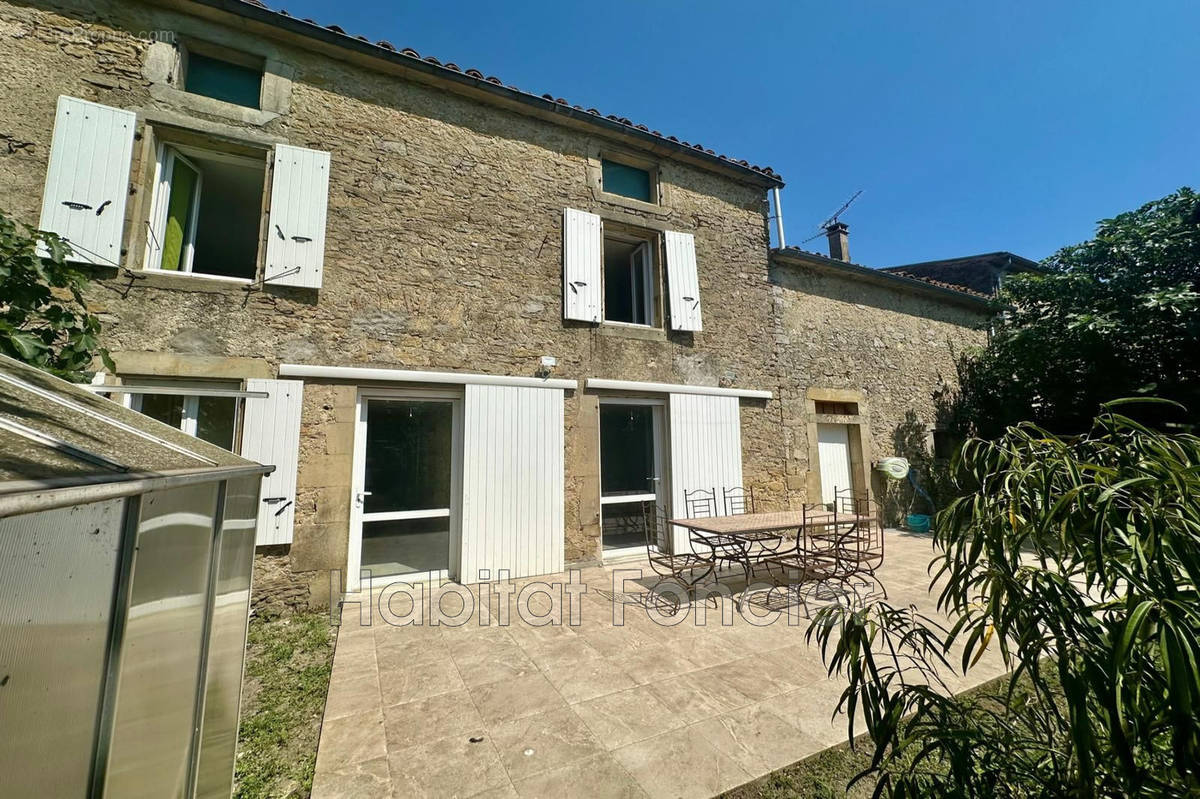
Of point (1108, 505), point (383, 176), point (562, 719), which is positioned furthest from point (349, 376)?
point (1108, 505)

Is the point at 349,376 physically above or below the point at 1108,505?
above

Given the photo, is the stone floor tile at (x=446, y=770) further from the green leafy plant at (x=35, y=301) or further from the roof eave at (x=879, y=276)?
the roof eave at (x=879, y=276)

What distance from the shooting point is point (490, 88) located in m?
5.56

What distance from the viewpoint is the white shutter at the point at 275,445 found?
13.8ft

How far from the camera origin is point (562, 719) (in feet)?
8.12

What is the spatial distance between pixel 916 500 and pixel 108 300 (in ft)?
35.6

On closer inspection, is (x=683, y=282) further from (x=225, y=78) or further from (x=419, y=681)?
(x=225, y=78)

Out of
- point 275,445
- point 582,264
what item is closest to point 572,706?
point 275,445

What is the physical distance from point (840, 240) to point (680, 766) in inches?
435

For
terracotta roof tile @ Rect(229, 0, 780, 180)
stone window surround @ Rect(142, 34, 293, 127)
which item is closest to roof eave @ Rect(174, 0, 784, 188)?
terracotta roof tile @ Rect(229, 0, 780, 180)

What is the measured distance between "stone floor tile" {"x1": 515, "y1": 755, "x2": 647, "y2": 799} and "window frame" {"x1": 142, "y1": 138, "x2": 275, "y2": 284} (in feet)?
15.8

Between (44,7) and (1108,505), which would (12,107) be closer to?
(44,7)

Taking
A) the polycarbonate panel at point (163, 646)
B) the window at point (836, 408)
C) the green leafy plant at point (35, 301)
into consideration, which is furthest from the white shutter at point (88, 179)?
the window at point (836, 408)

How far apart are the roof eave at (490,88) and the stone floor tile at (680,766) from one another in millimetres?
6514
